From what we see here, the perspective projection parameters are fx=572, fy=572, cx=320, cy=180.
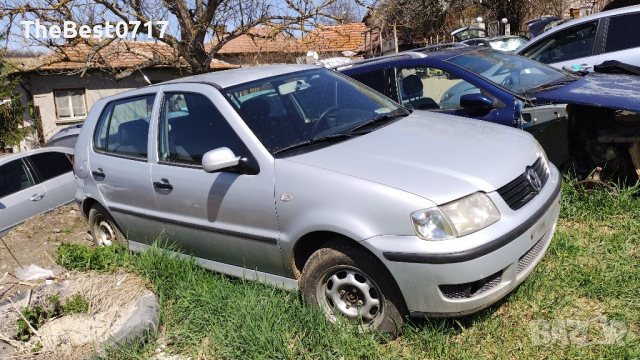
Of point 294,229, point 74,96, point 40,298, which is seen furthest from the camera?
point 74,96

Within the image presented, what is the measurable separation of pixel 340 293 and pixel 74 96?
23.7 metres

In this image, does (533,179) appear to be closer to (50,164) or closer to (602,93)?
(602,93)

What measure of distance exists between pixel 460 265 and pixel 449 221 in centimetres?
23

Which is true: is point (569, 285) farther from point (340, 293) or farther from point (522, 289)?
point (340, 293)

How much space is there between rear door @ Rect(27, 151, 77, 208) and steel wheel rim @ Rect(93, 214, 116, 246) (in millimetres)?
3943

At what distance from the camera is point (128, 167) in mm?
4707

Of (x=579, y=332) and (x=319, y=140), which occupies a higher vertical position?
(x=319, y=140)

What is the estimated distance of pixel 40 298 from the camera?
157 inches

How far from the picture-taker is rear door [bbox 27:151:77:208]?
907cm

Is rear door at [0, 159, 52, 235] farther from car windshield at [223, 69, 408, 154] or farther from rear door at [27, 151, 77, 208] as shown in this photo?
car windshield at [223, 69, 408, 154]

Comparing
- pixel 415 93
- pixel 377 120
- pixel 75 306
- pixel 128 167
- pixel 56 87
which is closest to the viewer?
pixel 75 306

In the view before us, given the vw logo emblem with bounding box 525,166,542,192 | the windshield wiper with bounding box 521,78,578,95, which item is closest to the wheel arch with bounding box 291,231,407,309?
the vw logo emblem with bounding box 525,166,542,192

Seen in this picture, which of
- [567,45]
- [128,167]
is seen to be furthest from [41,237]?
[567,45]

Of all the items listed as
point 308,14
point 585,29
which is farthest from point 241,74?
point 308,14
